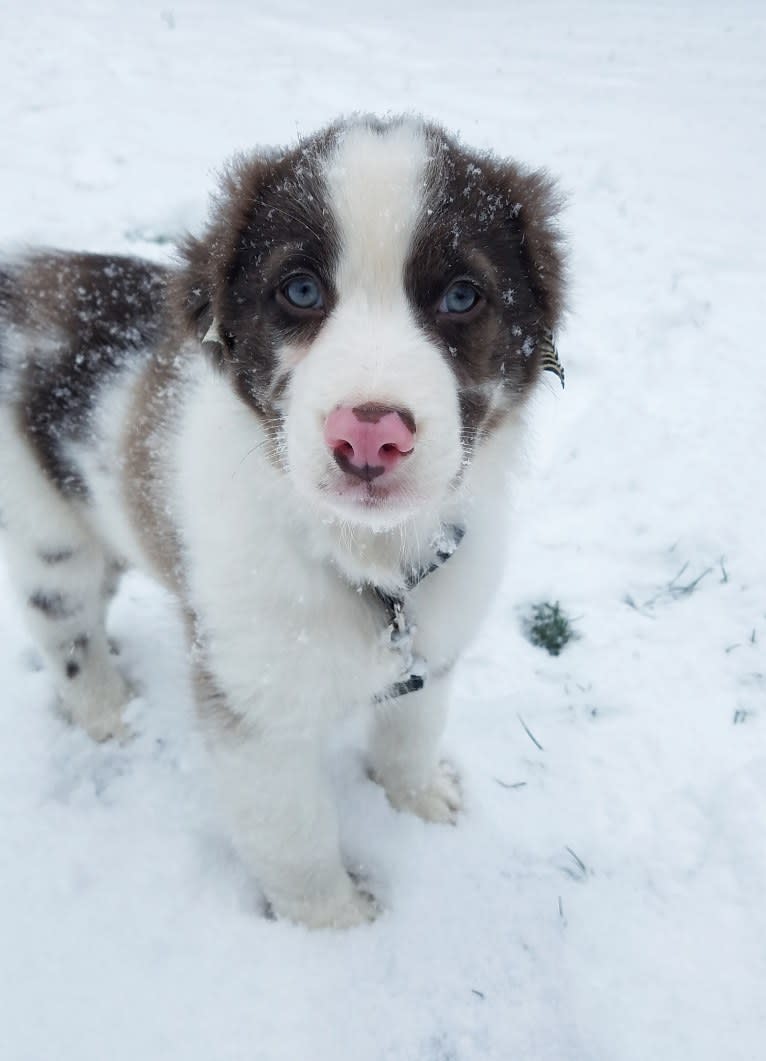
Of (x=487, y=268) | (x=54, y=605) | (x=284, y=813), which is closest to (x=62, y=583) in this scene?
(x=54, y=605)

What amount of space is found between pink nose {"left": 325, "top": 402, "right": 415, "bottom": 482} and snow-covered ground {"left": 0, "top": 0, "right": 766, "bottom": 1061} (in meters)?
0.81

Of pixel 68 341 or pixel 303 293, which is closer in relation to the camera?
pixel 303 293

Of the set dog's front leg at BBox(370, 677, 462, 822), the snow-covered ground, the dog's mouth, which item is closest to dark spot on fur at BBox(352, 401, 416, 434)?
the dog's mouth

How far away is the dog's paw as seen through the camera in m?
2.55

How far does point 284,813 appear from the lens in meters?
2.05

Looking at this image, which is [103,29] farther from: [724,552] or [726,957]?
[726,957]

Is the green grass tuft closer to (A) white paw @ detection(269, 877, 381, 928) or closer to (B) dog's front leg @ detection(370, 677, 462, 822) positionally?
(B) dog's front leg @ detection(370, 677, 462, 822)

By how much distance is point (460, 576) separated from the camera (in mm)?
2023

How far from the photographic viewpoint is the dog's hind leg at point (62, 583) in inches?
92.5

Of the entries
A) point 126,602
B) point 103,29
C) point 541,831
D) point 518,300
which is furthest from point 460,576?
point 103,29

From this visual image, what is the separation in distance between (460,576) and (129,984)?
56.2 inches

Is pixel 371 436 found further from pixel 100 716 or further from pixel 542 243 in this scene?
pixel 100 716

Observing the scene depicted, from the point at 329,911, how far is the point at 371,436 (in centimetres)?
156

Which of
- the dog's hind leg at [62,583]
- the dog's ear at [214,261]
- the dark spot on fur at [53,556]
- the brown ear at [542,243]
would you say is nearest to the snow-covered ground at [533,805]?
the dog's hind leg at [62,583]
